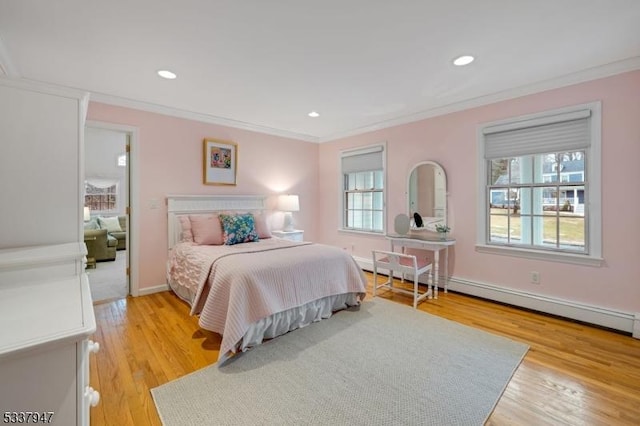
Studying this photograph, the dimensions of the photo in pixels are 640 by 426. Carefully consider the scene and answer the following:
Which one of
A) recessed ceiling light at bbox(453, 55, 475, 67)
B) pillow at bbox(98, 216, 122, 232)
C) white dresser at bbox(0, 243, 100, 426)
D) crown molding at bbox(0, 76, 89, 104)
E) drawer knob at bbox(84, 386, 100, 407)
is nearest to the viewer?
white dresser at bbox(0, 243, 100, 426)

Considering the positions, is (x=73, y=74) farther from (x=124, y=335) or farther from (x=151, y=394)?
(x=151, y=394)

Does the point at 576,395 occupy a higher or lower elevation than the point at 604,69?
lower

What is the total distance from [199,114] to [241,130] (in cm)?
67

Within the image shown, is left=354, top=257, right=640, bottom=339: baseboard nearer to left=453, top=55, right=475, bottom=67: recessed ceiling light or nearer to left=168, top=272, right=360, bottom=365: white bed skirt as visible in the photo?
left=168, top=272, right=360, bottom=365: white bed skirt

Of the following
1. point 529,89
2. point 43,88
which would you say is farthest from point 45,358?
point 529,89

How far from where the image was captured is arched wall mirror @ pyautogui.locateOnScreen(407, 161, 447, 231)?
3.87 meters

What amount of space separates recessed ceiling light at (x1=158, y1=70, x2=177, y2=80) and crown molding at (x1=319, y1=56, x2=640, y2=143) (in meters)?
2.90

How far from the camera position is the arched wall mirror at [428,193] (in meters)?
3.87

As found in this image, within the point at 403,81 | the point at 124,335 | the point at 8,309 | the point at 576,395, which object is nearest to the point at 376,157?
the point at 403,81

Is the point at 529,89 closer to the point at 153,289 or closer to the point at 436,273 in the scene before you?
the point at 436,273

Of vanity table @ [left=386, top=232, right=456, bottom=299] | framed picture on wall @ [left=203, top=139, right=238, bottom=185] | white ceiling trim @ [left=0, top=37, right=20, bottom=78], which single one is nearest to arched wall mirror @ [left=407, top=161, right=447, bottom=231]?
vanity table @ [left=386, top=232, right=456, bottom=299]

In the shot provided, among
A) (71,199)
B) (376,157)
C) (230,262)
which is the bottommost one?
(230,262)

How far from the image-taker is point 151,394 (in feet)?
6.00

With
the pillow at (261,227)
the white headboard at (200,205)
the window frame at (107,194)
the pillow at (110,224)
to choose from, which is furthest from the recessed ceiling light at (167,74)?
the window frame at (107,194)
